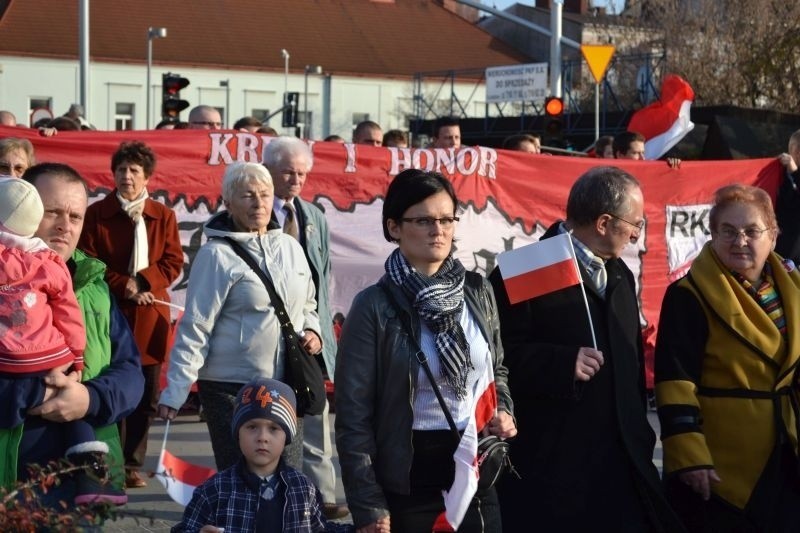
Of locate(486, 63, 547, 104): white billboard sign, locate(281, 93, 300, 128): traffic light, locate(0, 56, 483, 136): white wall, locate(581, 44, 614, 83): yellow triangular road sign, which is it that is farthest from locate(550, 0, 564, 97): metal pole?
locate(0, 56, 483, 136): white wall

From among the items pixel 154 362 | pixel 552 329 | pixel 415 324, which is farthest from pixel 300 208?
pixel 415 324

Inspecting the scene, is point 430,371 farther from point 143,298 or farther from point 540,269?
point 143,298

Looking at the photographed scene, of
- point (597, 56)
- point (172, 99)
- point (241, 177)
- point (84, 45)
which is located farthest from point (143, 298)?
Answer: point (84, 45)

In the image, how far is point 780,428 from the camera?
523 cm

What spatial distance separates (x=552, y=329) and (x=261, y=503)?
134 cm

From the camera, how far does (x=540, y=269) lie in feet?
16.4

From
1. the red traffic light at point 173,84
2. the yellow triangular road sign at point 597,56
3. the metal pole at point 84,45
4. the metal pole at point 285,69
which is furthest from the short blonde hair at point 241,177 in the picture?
the metal pole at point 285,69

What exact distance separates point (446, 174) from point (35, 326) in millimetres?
7119

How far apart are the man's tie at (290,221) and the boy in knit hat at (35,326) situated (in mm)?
2944

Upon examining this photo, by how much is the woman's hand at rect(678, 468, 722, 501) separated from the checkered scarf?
1240 mm

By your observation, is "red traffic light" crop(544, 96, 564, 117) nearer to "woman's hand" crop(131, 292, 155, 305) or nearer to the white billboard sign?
the white billboard sign

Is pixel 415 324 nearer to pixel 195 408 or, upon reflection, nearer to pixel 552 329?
pixel 552 329

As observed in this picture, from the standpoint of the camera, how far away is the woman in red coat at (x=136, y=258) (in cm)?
788

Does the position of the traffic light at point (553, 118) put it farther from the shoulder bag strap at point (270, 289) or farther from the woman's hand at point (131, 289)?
the shoulder bag strap at point (270, 289)
